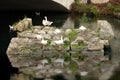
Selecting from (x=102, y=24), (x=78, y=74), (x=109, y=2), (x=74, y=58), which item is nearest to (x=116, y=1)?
(x=109, y=2)

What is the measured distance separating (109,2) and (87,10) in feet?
7.36

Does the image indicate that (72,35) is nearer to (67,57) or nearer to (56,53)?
(56,53)

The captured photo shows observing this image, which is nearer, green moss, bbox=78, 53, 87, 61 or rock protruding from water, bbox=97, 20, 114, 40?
green moss, bbox=78, 53, 87, 61

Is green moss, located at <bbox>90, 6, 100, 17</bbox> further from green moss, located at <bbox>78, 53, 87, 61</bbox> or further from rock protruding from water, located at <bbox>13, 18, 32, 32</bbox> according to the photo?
green moss, located at <bbox>78, 53, 87, 61</bbox>

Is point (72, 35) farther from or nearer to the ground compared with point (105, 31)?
nearer to the ground

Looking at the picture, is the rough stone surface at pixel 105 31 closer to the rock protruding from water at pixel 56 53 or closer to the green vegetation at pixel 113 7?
the rock protruding from water at pixel 56 53

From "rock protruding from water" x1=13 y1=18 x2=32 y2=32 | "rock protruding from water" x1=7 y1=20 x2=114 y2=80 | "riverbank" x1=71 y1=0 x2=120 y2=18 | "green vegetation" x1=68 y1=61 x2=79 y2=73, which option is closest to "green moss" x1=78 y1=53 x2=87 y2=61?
"rock protruding from water" x1=7 y1=20 x2=114 y2=80

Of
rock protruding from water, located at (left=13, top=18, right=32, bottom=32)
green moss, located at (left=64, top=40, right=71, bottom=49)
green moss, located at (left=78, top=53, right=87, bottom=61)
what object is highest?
rock protruding from water, located at (left=13, top=18, right=32, bottom=32)

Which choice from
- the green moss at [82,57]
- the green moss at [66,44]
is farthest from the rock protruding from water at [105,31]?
the green moss at [82,57]

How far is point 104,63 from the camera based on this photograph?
82.8ft

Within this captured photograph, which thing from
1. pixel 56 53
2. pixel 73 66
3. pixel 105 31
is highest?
pixel 105 31

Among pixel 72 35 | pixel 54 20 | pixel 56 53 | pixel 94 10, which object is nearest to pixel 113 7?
pixel 94 10

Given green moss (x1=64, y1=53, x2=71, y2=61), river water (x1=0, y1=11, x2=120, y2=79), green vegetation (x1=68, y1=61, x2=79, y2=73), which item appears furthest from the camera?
river water (x1=0, y1=11, x2=120, y2=79)

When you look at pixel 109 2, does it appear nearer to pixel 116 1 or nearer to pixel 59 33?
pixel 116 1
